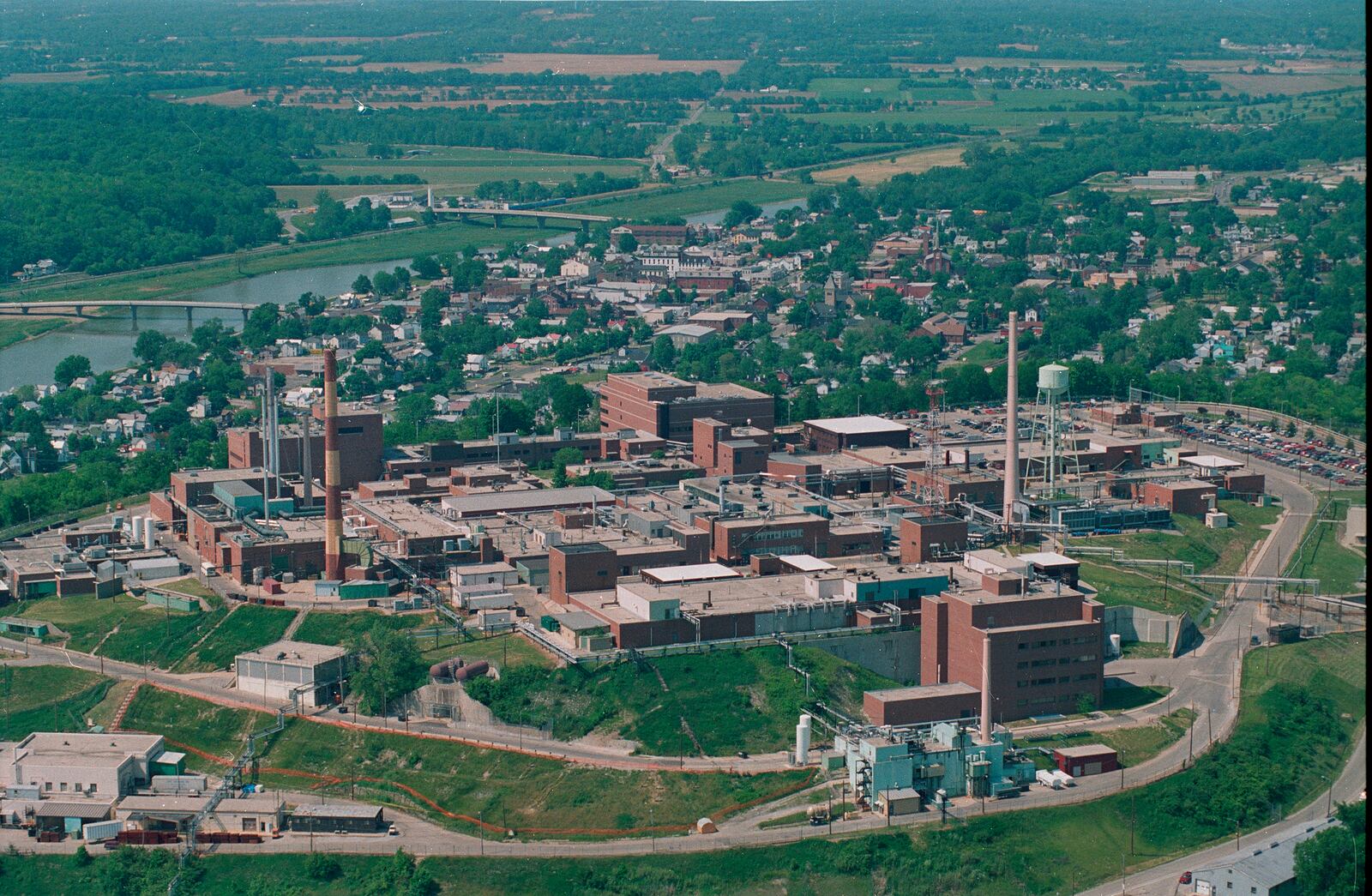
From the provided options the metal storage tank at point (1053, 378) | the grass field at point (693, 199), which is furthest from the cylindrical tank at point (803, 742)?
the grass field at point (693, 199)

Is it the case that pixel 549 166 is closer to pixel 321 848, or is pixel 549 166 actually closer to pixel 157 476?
pixel 157 476

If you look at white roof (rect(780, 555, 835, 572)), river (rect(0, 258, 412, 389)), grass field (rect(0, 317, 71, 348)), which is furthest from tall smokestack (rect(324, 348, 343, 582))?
grass field (rect(0, 317, 71, 348))

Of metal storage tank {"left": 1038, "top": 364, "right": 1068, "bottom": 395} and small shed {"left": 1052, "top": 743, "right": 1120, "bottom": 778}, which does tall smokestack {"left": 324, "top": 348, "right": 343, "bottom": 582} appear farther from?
metal storage tank {"left": 1038, "top": 364, "right": 1068, "bottom": 395}

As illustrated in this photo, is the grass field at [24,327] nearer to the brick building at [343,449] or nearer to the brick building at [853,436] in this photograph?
the brick building at [343,449]

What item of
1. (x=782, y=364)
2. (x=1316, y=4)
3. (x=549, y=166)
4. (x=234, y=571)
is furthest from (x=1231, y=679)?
(x=549, y=166)

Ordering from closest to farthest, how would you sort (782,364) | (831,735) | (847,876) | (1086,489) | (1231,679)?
(847,876)
(831,735)
(1231,679)
(1086,489)
(782,364)
